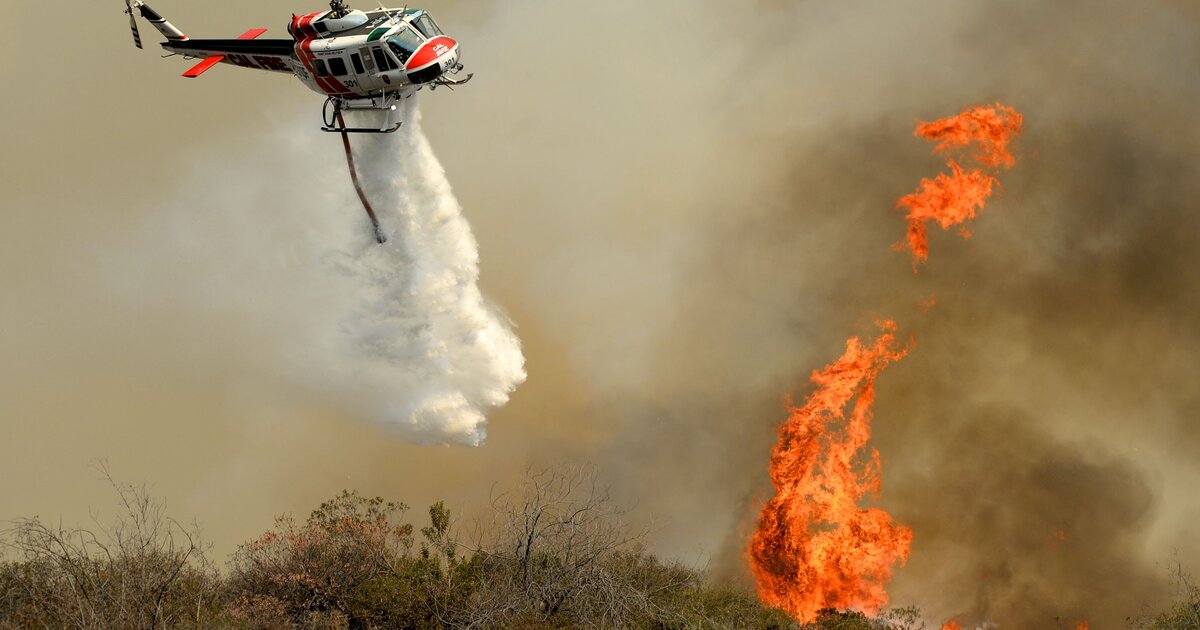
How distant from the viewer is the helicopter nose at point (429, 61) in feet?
137

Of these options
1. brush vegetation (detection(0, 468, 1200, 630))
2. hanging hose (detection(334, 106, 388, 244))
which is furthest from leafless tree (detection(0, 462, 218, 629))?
hanging hose (detection(334, 106, 388, 244))

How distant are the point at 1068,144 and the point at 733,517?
90.4 feet

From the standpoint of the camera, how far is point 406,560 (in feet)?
147

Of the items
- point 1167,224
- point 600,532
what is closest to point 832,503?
point 600,532

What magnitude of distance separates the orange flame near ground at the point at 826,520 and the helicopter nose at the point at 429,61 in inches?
942

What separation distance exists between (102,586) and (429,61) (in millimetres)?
20183

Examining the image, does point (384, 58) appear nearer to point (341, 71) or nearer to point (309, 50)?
point (341, 71)

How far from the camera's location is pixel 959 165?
190ft

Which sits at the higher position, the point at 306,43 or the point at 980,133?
the point at 980,133

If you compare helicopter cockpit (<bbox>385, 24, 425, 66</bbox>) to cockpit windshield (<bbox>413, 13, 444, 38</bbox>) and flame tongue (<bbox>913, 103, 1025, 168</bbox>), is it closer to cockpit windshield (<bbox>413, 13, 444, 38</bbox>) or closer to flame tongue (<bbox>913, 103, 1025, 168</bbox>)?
cockpit windshield (<bbox>413, 13, 444, 38</bbox>)

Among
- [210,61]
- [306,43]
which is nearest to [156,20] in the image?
[210,61]

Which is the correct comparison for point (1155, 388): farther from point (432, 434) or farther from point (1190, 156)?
point (432, 434)

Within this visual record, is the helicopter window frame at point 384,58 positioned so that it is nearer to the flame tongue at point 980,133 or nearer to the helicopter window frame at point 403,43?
the helicopter window frame at point 403,43

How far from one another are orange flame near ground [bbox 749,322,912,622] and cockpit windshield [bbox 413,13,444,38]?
24.6 m
